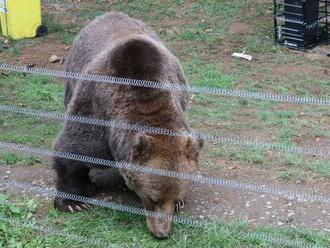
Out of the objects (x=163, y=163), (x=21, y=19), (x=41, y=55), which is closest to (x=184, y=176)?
(x=163, y=163)

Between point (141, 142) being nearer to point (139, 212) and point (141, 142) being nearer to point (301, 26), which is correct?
point (139, 212)

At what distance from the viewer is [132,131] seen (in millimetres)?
4441

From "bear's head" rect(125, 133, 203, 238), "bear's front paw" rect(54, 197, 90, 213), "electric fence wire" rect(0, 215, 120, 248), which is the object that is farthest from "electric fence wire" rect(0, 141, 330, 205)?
"electric fence wire" rect(0, 215, 120, 248)

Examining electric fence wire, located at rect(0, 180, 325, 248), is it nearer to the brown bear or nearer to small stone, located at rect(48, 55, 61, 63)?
the brown bear

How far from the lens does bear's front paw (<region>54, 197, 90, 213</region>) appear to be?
5.05 m

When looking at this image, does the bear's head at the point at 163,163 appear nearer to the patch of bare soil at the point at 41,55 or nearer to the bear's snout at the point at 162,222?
the bear's snout at the point at 162,222

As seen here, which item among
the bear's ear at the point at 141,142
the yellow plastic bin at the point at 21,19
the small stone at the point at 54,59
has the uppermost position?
the bear's ear at the point at 141,142

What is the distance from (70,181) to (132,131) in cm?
88

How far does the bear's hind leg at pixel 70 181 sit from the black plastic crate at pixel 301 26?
4.58 m

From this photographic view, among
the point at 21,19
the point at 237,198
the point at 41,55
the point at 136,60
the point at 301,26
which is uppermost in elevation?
the point at 136,60

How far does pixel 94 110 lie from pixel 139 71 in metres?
0.51

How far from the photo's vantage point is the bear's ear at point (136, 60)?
461 cm

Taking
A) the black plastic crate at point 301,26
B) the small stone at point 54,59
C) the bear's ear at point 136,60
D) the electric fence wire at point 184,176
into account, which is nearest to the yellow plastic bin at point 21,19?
the small stone at point 54,59

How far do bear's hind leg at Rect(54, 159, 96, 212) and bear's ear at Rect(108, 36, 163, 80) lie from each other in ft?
2.61
